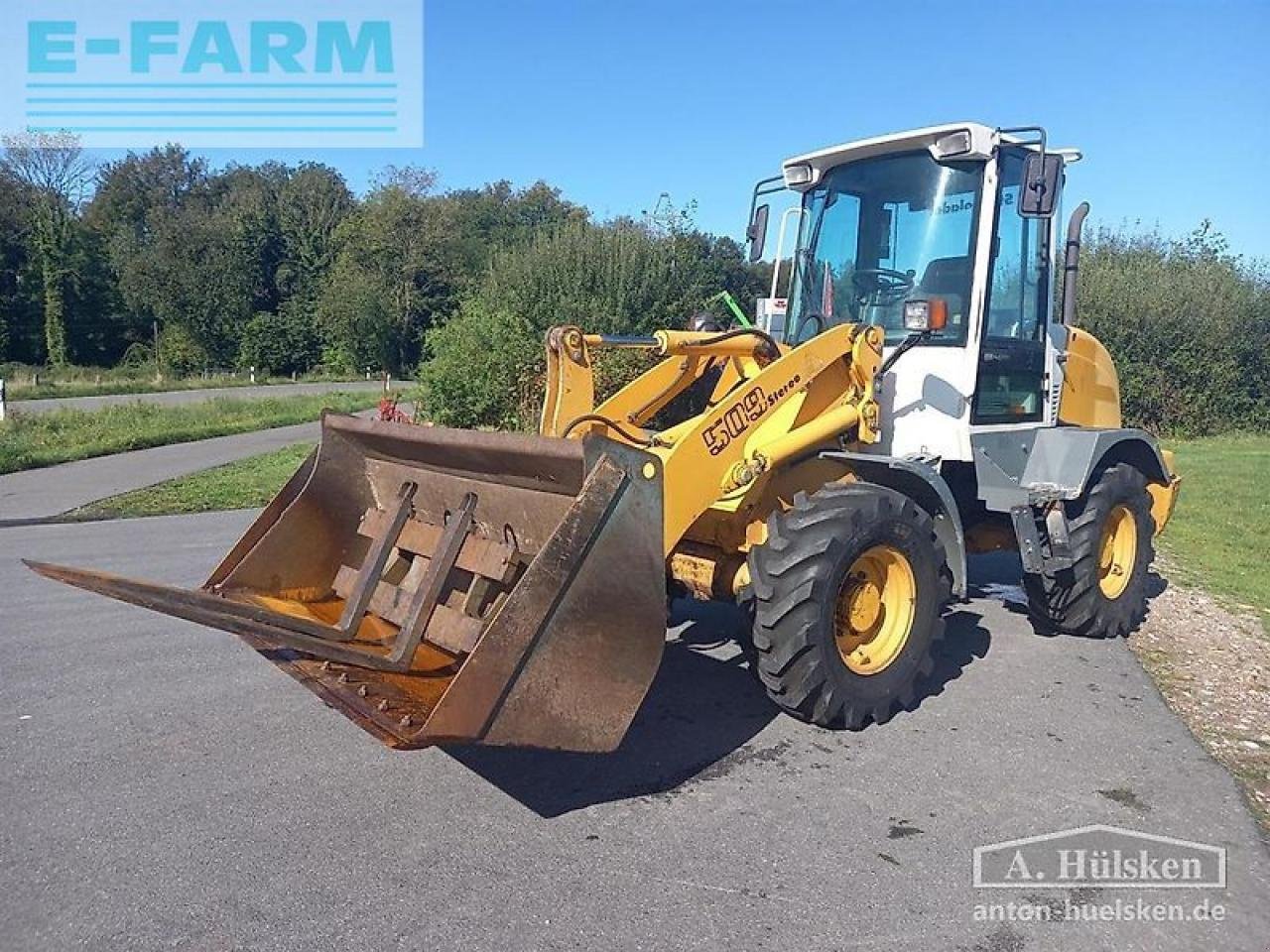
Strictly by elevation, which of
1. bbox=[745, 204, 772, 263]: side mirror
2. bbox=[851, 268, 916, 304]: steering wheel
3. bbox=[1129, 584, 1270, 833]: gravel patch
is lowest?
bbox=[1129, 584, 1270, 833]: gravel patch

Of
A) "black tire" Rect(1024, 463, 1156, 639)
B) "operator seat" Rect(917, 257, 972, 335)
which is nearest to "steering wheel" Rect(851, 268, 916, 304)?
"operator seat" Rect(917, 257, 972, 335)

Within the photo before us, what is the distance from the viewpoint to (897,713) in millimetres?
5188

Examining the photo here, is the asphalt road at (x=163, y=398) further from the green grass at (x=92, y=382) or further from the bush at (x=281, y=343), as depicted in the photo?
the bush at (x=281, y=343)

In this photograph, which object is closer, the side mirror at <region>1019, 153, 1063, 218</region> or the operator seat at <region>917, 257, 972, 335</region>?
the side mirror at <region>1019, 153, 1063, 218</region>

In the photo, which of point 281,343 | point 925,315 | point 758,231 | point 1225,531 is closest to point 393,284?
point 281,343

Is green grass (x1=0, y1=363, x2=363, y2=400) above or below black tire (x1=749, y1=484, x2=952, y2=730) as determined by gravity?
below

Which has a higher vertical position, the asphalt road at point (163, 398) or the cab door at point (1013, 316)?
the cab door at point (1013, 316)

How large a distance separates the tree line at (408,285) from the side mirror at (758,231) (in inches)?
32.9

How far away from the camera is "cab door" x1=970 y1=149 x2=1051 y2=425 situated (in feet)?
19.4

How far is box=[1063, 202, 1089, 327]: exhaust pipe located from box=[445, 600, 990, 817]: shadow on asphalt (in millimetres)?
2285

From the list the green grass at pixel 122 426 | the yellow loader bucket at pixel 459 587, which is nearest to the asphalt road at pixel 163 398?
the green grass at pixel 122 426

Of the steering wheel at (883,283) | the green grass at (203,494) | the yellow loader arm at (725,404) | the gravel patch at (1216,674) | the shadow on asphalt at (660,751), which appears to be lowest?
the green grass at (203,494)

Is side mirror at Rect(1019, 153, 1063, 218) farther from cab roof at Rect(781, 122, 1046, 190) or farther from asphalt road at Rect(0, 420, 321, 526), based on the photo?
asphalt road at Rect(0, 420, 321, 526)

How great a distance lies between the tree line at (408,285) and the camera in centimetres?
1694
